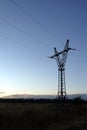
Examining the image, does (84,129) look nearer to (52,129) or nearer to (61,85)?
(52,129)

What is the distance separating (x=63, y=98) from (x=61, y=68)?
6114 mm

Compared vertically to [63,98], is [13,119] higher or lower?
lower

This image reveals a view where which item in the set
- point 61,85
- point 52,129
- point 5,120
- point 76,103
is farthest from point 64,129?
point 61,85

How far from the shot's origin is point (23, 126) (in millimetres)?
19594

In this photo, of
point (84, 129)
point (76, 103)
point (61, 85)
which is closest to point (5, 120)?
point (84, 129)

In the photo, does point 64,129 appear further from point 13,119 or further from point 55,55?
point 55,55

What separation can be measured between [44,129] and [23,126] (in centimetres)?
135

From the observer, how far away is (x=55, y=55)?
6556 cm

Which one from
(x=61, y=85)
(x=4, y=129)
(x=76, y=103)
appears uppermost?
(x=61, y=85)

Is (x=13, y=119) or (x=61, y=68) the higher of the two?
(x=61, y=68)

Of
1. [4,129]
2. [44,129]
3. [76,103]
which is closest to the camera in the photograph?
[4,129]

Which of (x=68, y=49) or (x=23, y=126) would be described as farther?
(x=68, y=49)

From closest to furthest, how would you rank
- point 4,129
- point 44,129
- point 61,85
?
point 4,129, point 44,129, point 61,85

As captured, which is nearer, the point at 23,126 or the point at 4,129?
the point at 4,129
